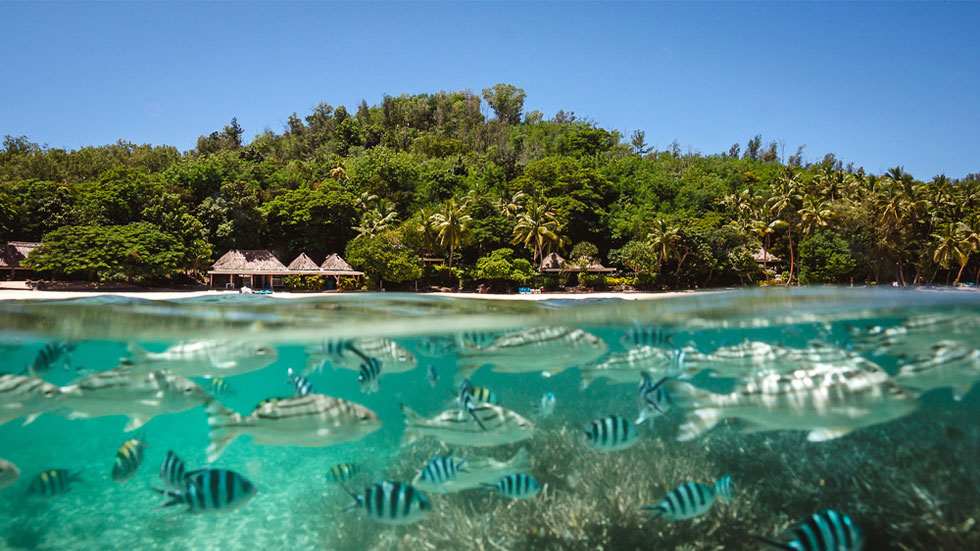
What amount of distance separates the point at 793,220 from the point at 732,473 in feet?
151

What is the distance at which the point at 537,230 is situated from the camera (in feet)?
139

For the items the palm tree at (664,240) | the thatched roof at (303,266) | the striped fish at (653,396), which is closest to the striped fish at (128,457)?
the striped fish at (653,396)

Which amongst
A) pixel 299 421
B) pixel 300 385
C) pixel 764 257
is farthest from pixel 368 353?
pixel 764 257

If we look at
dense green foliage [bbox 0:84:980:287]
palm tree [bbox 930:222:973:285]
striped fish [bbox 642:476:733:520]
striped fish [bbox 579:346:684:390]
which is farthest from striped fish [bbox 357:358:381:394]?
palm tree [bbox 930:222:973:285]

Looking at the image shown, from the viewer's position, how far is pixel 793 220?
156 feet

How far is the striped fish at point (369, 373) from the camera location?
6391 millimetres

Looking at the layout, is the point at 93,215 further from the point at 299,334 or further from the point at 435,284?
the point at 299,334

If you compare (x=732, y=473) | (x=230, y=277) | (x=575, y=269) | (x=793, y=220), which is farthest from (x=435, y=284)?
(x=732, y=473)

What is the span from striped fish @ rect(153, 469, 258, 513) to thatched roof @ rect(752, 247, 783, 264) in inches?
1876

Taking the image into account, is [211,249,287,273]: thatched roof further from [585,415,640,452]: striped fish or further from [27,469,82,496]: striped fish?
[585,415,640,452]: striped fish

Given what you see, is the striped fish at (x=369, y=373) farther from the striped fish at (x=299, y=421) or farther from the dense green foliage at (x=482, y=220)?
the dense green foliage at (x=482, y=220)

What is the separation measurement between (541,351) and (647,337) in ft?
7.30

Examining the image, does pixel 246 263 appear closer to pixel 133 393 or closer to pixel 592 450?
pixel 133 393

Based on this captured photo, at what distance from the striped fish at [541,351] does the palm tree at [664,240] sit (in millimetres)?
A: 34069
